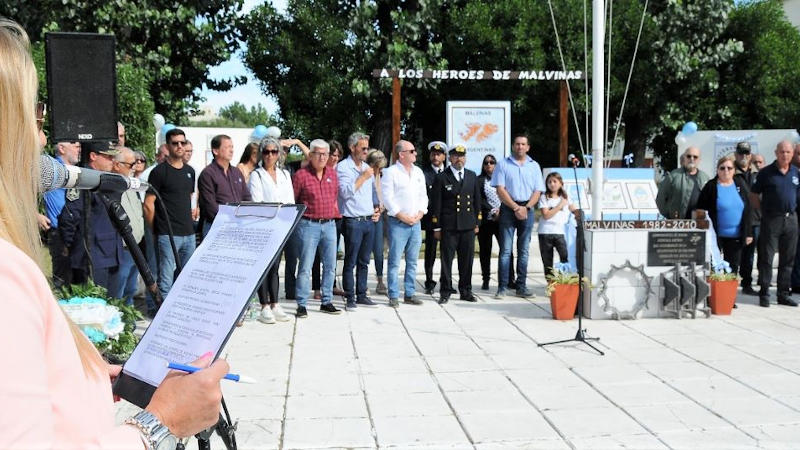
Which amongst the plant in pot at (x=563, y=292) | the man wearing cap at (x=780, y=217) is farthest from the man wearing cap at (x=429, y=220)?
the man wearing cap at (x=780, y=217)

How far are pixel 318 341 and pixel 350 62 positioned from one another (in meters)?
13.8

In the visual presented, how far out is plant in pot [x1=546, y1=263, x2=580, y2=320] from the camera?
764 cm

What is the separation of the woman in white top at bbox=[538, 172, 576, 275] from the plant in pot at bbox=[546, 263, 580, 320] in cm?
157

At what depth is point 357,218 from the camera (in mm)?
8617

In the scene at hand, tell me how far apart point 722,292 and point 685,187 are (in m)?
2.01

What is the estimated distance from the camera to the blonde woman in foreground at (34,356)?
111 cm

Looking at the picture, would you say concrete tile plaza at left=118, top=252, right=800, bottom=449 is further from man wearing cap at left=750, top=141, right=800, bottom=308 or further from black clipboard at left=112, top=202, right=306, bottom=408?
black clipboard at left=112, top=202, right=306, bottom=408

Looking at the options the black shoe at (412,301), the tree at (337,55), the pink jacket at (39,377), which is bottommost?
the black shoe at (412,301)

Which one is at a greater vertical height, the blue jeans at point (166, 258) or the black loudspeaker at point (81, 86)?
the black loudspeaker at point (81, 86)

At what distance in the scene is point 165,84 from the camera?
1956 cm

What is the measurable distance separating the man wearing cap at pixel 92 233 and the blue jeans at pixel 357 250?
2641 millimetres

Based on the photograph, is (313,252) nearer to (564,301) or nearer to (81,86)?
(564,301)

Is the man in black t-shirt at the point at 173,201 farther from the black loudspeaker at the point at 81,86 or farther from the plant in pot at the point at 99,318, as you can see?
the plant in pot at the point at 99,318

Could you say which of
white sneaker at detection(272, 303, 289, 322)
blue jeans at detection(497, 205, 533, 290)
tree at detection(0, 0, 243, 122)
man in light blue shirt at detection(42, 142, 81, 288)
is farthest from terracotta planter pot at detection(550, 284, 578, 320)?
tree at detection(0, 0, 243, 122)
